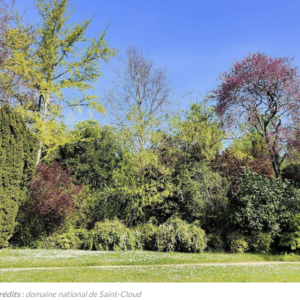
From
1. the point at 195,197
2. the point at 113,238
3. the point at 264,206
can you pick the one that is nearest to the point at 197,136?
the point at 195,197

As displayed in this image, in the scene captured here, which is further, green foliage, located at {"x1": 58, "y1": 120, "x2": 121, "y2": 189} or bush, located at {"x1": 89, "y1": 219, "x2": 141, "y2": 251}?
green foliage, located at {"x1": 58, "y1": 120, "x2": 121, "y2": 189}

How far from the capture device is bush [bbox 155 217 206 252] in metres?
11.3

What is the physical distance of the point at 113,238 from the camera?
A: 1167cm

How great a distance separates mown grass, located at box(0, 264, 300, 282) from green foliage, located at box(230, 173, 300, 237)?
4.10 metres

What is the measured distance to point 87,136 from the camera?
17.1 m

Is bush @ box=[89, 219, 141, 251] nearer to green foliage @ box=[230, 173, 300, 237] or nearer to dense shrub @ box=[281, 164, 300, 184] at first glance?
green foliage @ box=[230, 173, 300, 237]

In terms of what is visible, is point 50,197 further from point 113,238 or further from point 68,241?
point 113,238

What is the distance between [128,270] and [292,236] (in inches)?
278

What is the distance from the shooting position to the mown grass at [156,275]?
6.22 m

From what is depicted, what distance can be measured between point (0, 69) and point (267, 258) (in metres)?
14.6

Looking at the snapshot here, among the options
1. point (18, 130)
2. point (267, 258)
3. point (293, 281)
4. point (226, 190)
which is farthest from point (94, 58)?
point (293, 281)

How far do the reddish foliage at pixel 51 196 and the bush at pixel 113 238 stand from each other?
1768mm

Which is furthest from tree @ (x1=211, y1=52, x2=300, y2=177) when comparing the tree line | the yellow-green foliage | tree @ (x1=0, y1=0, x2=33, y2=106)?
tree @ (x1=0, y1=0, x2=33, y2=106)

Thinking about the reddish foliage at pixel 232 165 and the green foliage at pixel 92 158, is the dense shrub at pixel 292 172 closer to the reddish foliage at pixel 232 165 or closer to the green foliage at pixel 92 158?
the reddish foliage at pixel 232 165
